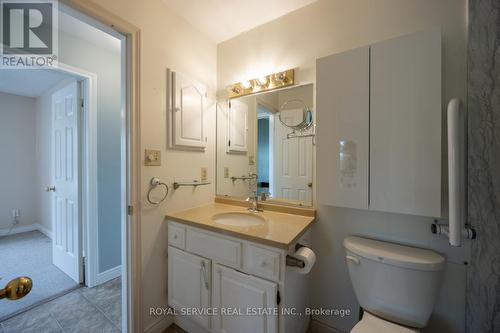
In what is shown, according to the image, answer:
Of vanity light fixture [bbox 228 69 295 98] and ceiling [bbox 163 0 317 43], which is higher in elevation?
ceiling [bbox 163 0 317 43]

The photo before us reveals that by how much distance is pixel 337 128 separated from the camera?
1.26 metres

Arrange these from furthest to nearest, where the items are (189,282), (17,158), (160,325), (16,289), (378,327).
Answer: (17,158), (160,325), (189,282), (378,327), (16,289)

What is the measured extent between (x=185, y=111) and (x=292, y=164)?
3.23ft

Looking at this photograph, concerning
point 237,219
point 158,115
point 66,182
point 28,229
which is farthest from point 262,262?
point 28,229

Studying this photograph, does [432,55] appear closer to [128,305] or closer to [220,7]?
[220,7]

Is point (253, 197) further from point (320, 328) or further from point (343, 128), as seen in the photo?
point (320, 328)

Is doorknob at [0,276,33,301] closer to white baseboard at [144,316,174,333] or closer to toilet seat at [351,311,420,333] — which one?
white baseboard at [144,316,174,333]

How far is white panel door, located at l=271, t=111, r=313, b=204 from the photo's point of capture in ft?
5.09

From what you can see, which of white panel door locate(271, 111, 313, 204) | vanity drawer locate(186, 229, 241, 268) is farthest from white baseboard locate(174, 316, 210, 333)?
white panel door locate(271, 111, 313, 204)

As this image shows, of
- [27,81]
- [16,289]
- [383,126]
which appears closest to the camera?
[16,289]

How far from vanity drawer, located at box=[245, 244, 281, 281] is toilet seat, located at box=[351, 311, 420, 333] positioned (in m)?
0.46

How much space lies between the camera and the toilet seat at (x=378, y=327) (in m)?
0.98

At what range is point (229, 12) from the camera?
5.26 feet

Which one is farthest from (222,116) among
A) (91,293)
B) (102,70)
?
(91,293)
